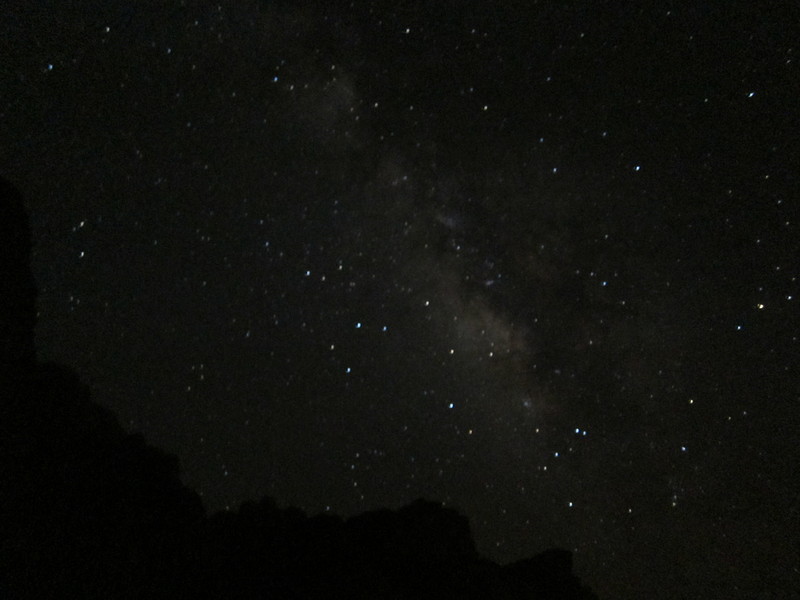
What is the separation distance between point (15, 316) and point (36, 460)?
252 cm

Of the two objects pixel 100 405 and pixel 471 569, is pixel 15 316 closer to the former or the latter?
pixel 100 405

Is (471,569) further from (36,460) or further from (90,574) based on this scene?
(36,460)

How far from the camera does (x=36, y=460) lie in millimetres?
10133

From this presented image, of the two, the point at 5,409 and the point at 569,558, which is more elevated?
the point at 5,409

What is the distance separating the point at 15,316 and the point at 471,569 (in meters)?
11.5

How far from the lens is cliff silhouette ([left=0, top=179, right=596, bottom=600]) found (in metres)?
9.42

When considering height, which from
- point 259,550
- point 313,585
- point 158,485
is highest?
point 158,485

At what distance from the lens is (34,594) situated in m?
9.18

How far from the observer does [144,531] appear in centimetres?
1152

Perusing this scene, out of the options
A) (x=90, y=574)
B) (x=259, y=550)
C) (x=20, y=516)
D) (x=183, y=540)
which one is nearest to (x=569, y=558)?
(x=259, y=550)

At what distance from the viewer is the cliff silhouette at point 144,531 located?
30.9ft

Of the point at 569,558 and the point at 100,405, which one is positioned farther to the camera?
the point at 569,558

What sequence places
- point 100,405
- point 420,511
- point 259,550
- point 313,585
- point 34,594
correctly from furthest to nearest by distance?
point 420,511
point 259,550
point 313,585
point 100,405
point 34,594

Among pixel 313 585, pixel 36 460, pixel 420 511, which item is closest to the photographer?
pixel 36 460
